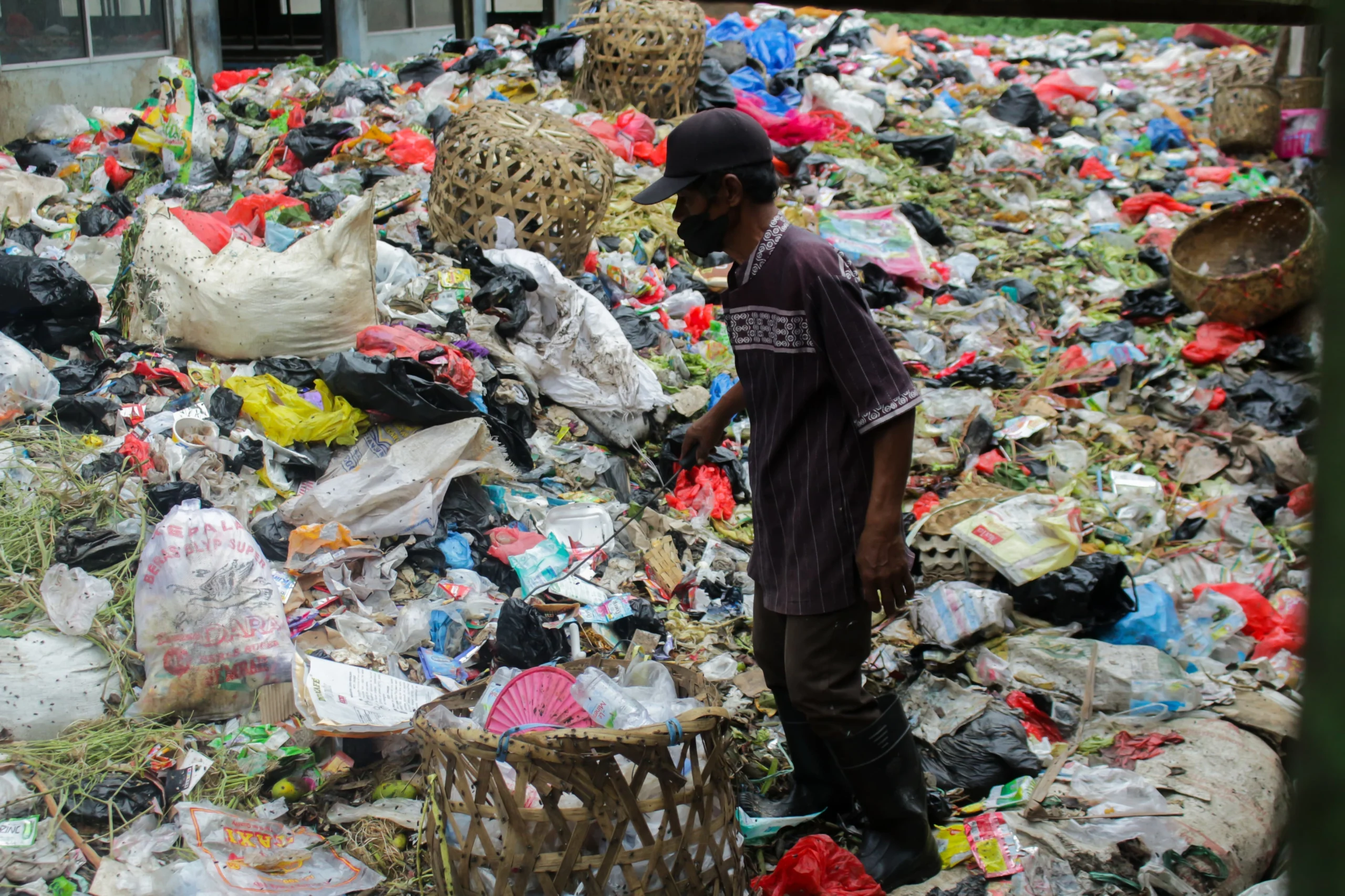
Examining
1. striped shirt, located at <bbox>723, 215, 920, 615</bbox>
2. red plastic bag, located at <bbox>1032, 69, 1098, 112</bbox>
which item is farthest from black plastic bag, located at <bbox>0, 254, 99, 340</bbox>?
red plastic bag, located at <bbox>1032, 69, 1098, 112</bbox>

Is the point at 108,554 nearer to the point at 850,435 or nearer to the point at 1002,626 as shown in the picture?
the point at 850,435

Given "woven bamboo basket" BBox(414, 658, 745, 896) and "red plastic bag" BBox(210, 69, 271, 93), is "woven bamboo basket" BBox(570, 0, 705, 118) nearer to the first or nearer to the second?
"red plastic bag" BBox(210, 69, 271, 93)

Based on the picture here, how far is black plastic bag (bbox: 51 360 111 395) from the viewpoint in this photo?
12.8 feet

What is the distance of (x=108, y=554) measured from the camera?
3045 millimetres

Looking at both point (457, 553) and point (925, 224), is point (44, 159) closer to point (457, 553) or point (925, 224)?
point (457, 553)

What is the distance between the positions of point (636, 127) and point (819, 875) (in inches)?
249

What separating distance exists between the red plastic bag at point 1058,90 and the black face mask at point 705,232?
380 inches

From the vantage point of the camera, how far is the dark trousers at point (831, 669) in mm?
2258

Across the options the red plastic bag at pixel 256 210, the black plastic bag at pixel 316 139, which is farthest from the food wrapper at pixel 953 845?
the black plastic bag at pixel 316 139

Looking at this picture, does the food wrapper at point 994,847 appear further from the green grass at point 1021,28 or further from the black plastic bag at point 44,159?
the green grass at point 1021,28

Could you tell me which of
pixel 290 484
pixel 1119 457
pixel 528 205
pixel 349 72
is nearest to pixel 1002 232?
pixel 1119 457

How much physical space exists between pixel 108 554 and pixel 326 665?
0.83m

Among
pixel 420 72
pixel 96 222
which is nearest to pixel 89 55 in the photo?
pixel 420 72

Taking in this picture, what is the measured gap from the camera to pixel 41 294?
397cm
